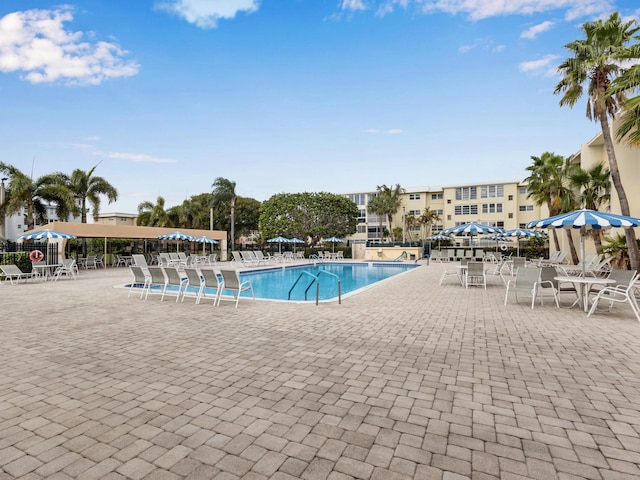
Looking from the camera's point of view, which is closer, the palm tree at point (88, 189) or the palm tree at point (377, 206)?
the palm tree at point (88, 189)

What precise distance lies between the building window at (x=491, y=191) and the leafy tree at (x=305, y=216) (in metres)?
22.4

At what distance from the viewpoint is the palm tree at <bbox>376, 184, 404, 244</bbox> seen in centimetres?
4962

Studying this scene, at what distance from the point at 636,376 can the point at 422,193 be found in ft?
167

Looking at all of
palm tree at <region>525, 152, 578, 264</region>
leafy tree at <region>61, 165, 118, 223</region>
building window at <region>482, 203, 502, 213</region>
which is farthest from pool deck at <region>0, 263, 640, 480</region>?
building window at <region>482, 203, 502, 213</region>

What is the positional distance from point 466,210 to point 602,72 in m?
37.7

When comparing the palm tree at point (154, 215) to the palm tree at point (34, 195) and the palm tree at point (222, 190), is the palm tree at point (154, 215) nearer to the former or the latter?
the palm tree at point (222, 190)

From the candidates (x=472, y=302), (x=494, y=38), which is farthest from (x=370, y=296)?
(x=494, y=38)

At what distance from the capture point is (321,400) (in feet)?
10.9

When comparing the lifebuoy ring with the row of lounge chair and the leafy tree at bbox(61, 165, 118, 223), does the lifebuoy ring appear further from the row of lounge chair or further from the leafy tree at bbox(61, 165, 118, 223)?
the leafy tree at bbox(61, 165, 118, 223)

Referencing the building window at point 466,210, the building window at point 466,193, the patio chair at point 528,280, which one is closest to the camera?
the patio chair at point 528,280

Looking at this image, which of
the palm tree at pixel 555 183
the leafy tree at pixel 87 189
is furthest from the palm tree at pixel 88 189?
the palm tree at pixel 555 183

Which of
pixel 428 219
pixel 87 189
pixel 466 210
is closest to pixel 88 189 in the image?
pixel 87 189

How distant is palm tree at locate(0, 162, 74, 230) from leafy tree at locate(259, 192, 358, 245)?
17238mm

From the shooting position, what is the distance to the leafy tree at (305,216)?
1421 inches
